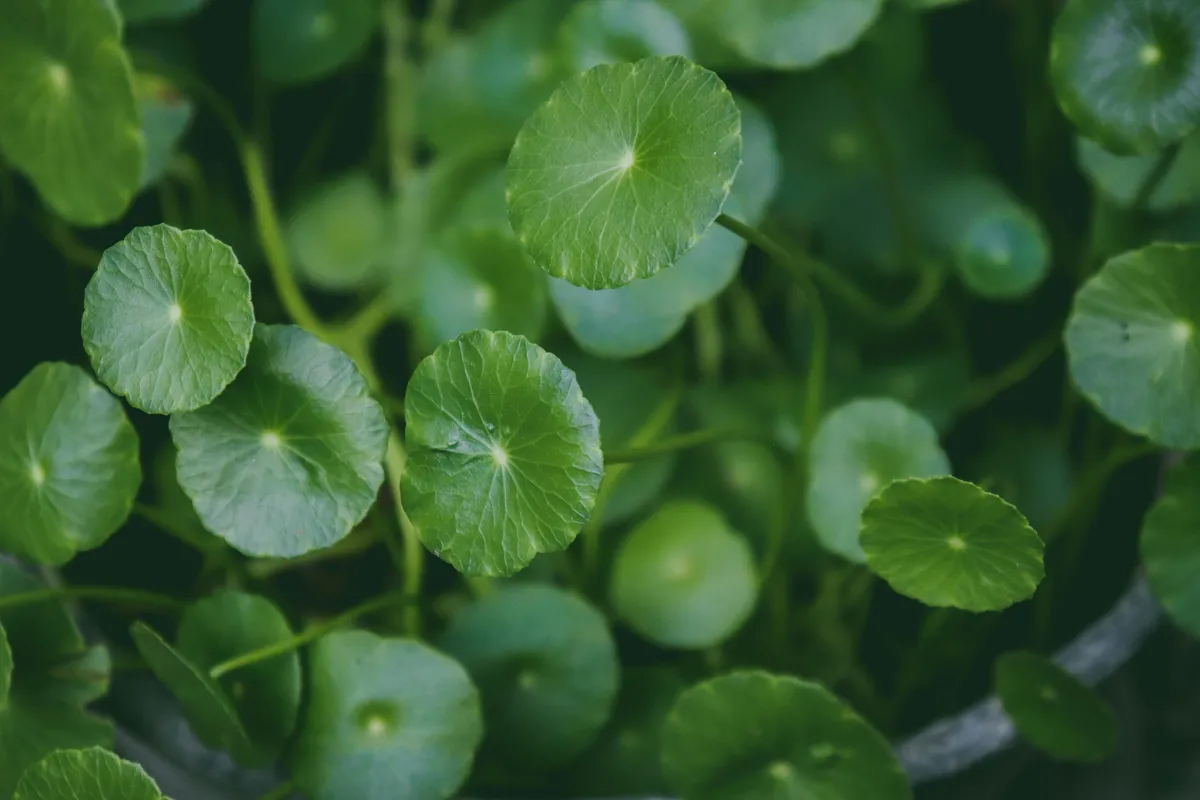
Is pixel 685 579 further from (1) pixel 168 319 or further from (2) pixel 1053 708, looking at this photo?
(1) pixel 168 319

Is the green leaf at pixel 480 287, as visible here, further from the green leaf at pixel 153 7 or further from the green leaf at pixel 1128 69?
the green leaf at pixel 1128 69

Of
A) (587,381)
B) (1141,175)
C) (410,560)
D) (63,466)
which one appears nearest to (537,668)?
(410,560)

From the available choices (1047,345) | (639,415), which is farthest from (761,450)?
(1047,345)

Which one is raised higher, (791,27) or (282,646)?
(791,27)

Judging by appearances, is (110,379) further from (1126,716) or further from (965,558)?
(1126,716)

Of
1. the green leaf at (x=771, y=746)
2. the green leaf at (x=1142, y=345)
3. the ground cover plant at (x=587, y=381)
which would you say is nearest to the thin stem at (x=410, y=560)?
the ground cover plant at (x=587, y=381)

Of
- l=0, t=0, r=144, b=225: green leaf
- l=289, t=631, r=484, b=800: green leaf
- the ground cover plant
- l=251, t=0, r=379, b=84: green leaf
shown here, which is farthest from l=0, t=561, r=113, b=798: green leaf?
l=251, t=0, r=379, b=84: green leaf
